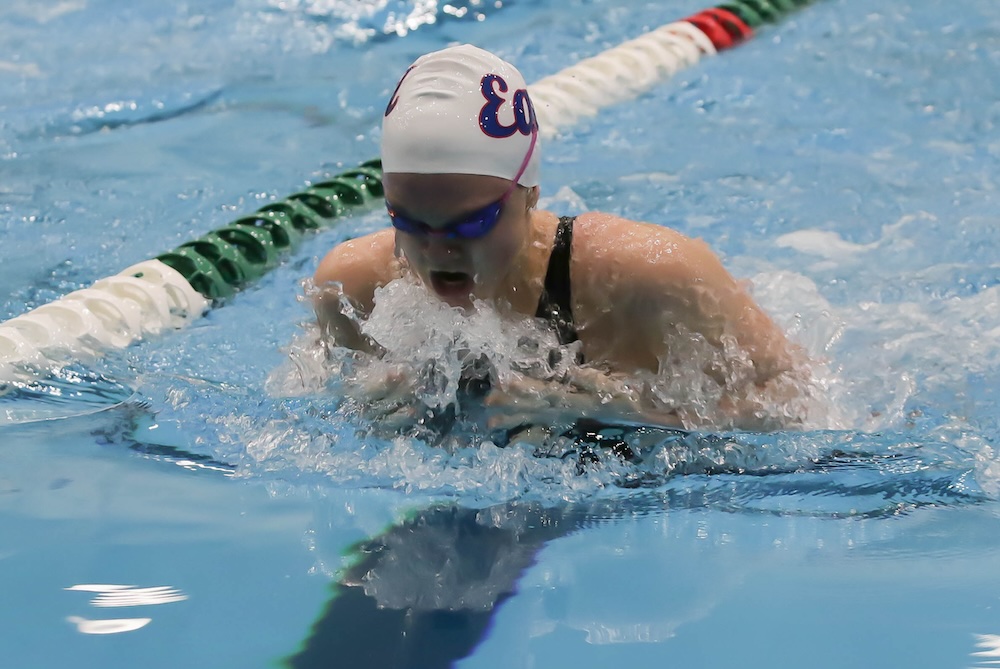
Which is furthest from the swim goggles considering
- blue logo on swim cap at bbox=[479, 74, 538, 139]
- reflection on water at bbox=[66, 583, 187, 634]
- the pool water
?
reflection on water at bbox=[66, 583, 187, 634]

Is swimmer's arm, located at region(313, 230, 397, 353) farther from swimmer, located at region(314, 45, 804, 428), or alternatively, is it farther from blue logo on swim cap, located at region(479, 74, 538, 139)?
Answer: blue logo on swim cap, located at region(479, 74, 538, 139)

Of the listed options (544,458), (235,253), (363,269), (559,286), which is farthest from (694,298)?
(235,253)

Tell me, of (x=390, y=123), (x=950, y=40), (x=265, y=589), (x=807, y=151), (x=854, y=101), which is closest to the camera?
(x=265, y=589)

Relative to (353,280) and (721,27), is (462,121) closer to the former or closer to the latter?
(353,280)

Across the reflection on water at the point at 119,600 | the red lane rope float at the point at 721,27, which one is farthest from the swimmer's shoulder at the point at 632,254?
the red lane rope float at the point at 721,27

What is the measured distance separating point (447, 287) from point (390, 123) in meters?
0.32

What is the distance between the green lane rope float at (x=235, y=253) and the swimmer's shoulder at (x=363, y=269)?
2.76 ft

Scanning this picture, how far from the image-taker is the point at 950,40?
532 cm

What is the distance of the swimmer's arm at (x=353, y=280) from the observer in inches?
94.0

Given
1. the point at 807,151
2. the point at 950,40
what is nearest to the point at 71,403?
the point at 807,151

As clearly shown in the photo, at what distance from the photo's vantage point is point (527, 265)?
2.23 meters

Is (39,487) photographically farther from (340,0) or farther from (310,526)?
(340,0)

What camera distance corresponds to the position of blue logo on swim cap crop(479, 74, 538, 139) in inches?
79.5

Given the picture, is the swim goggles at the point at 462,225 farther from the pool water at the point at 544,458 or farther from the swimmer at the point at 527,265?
the pool water at the point at 544,458
